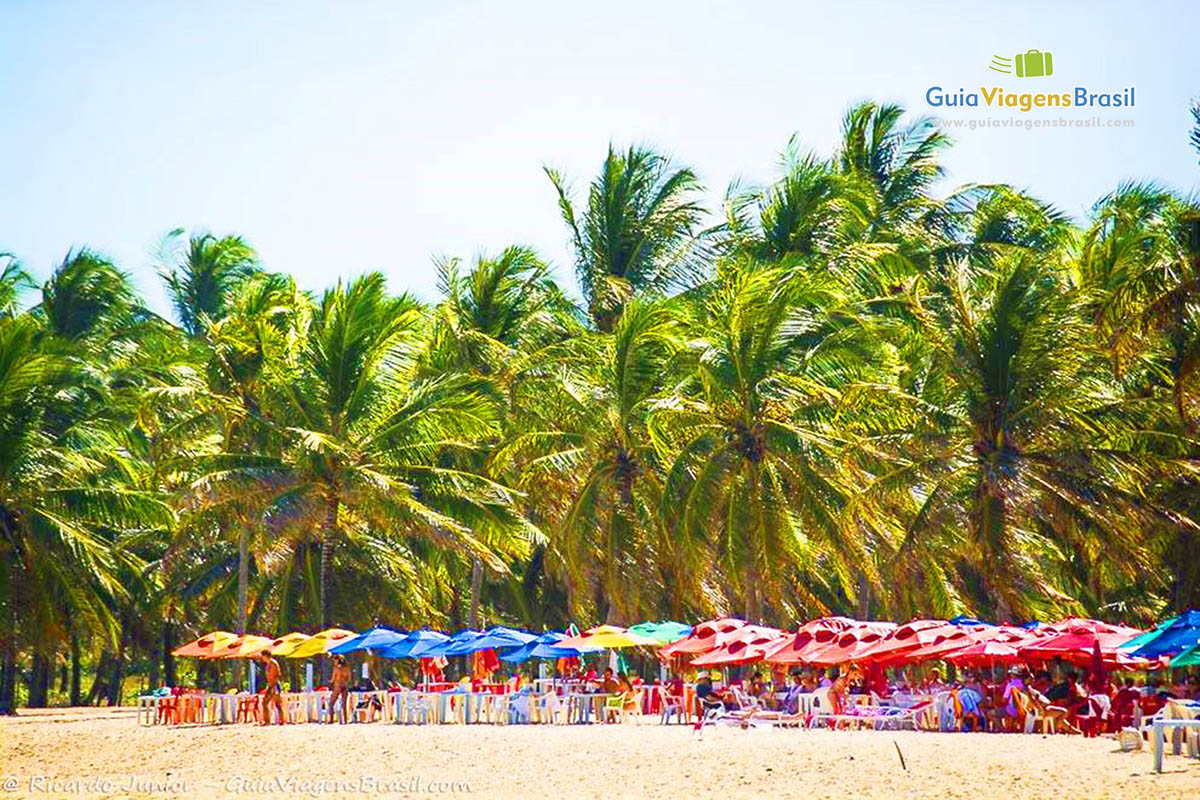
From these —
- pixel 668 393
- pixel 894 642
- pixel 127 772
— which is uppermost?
pixel 668 393

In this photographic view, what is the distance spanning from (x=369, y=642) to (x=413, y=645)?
0.82m

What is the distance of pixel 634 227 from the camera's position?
133 feet

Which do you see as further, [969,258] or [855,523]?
[969,258]

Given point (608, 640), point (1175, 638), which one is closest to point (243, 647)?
point (608, 640)

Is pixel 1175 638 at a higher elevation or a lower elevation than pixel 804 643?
lower

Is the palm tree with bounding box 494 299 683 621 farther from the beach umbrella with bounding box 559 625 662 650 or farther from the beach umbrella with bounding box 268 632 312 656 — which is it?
the beach umbrella with bounding box 268 632 312 656

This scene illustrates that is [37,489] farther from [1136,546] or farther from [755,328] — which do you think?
[1136,546]

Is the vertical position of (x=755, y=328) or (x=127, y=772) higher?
(x=755, y=328)

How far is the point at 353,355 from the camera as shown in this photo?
34.6 metres

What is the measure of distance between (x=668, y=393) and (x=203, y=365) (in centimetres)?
1129

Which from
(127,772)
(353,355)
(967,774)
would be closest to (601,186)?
(353,355)

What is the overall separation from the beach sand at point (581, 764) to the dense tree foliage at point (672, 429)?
6.17m

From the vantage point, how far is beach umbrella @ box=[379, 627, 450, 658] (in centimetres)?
3012

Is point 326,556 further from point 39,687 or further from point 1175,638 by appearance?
point 1175,638
